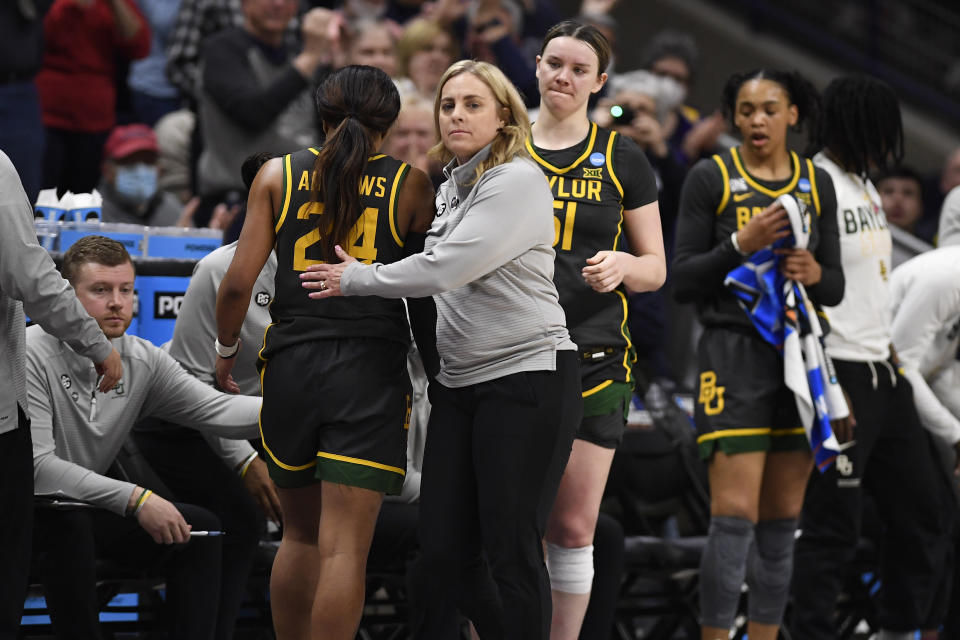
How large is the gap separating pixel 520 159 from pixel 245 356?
4.60 ft

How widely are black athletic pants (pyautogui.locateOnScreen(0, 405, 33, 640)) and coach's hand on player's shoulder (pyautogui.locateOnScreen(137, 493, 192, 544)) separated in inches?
17.4

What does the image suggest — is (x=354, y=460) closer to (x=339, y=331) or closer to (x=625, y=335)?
(x=339, y=331)

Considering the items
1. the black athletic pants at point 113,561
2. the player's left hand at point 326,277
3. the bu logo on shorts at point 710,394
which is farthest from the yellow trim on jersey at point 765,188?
the black athletic pants at point 113,561

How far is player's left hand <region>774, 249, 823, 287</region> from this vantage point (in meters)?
4.43

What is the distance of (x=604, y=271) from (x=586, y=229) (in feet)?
1.37

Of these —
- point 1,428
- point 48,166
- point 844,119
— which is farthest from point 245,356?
point 48,166

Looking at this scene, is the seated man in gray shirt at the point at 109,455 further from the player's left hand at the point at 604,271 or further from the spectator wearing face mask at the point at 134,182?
the spectator wearing face mask at the point at 134,182

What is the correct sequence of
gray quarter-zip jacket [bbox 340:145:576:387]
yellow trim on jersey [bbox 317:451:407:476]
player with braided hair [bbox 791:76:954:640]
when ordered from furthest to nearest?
player with braided hair [bbox 791:76:954:640]
yellow trim on jersey [bbox 317:451:407:476]
gray quarter-zip jacket [bbox 340:145:576:387]

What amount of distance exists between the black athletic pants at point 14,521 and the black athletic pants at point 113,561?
0.27 meters

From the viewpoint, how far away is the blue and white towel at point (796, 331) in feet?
14.5

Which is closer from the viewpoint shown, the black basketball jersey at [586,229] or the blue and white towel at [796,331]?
the black basketball jersey at [586,229]

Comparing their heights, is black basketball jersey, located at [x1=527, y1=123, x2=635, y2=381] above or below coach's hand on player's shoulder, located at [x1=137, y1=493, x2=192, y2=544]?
above

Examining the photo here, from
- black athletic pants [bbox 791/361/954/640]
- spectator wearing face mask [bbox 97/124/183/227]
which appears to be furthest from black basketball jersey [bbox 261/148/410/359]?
spectator wearing face mask [bbox 97/124/183/227]

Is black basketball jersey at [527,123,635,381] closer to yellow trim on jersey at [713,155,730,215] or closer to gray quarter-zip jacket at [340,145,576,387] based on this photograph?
gray quarter-zip jacket at [340,145,576,387]
